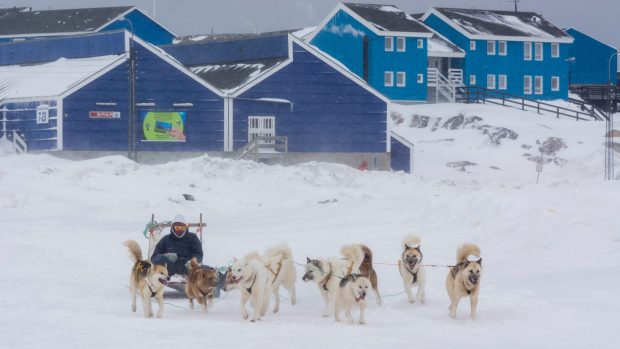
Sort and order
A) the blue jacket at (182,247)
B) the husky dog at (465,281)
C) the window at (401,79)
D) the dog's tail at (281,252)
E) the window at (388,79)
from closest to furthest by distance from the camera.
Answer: the husky dog at (465,281) → the dog's tail at (281,252) → the blue jacket at (182,247) → the window at (388,79) → the window at (401,79)

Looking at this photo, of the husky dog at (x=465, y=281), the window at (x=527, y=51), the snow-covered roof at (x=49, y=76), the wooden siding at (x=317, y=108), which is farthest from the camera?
the window at (x=527, y=51)

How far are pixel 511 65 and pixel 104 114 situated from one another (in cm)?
3338

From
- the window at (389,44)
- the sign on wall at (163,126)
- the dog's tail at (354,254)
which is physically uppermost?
Result: the window at (389,44)

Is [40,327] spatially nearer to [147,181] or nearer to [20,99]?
[147,181]

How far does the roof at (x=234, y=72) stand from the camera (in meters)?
49.4

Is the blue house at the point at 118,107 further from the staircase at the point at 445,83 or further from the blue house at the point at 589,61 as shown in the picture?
the blue house at the point at 589,61

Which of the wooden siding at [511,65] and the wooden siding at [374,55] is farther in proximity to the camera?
the wooden siding at [511,65]

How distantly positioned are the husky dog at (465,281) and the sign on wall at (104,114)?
32.4 metres

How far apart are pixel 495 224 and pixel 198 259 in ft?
26.8

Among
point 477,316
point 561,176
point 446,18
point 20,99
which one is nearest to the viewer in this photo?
point 477,316

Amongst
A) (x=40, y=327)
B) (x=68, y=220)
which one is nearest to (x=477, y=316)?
(x=40, y=327)

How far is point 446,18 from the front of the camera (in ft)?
237

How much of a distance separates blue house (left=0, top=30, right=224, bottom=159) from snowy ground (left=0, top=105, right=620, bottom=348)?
2.10 m

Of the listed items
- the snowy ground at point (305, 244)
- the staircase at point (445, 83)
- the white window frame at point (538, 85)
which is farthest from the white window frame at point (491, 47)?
the snowy ground at point (305, 244)
